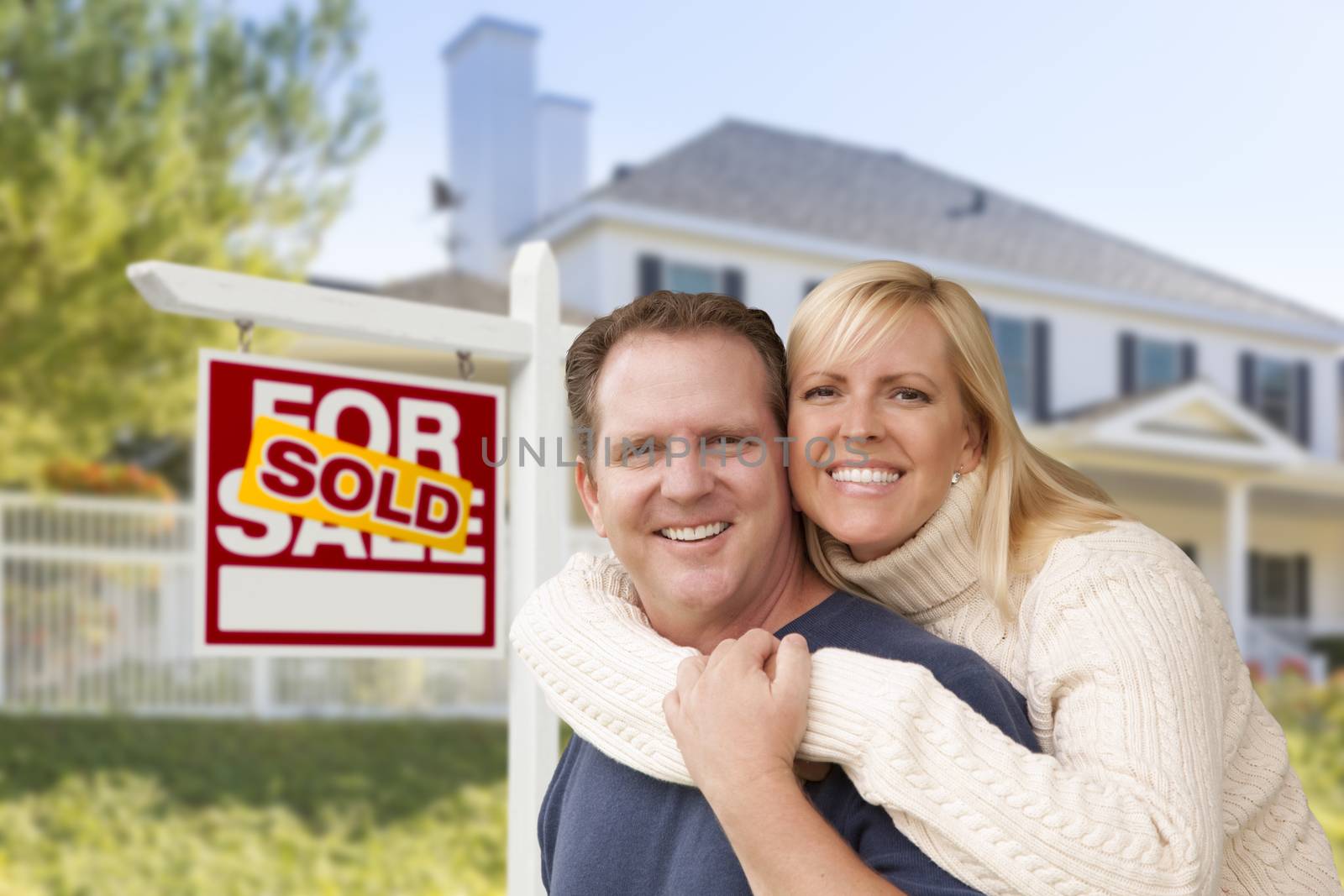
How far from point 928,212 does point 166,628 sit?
11.9 metres

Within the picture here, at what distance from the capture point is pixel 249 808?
869cm

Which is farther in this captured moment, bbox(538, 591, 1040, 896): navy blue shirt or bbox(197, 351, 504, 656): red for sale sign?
bbox(197, 351, 504, 656): red for sale sign

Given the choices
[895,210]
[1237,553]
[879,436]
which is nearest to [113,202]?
[879,436]

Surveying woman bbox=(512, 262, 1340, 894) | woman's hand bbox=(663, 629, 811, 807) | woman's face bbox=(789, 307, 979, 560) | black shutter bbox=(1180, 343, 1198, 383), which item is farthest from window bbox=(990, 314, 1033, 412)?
woman's hand bbox=(663, 629, 811, 807)

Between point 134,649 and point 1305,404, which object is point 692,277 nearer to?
point 134,649

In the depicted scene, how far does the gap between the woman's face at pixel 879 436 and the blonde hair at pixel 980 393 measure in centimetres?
3

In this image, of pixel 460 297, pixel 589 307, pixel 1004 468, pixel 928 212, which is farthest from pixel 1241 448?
pixel 1004 468

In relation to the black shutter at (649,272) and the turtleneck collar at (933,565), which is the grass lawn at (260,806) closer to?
the turtleneck collar at (933,565)

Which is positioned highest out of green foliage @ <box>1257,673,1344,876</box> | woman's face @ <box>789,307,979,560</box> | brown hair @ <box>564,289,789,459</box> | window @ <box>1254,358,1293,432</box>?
window @ <box>1254,358,1293,432</box>

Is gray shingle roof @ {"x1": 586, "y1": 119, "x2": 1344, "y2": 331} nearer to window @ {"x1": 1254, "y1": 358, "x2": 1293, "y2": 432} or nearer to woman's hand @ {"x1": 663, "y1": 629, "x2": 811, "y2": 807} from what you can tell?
window @ {"x1": 1254, "y1": 358, "x2": 1293, "y2": 432}

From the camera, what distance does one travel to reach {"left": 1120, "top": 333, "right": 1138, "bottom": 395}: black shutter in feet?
61.7

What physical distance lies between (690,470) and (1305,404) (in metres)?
20.7

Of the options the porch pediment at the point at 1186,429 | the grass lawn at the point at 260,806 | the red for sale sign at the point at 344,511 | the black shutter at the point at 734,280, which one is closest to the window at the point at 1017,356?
the porch pediment at the point at 1186,429

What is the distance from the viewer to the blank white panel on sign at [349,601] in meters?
2.73
